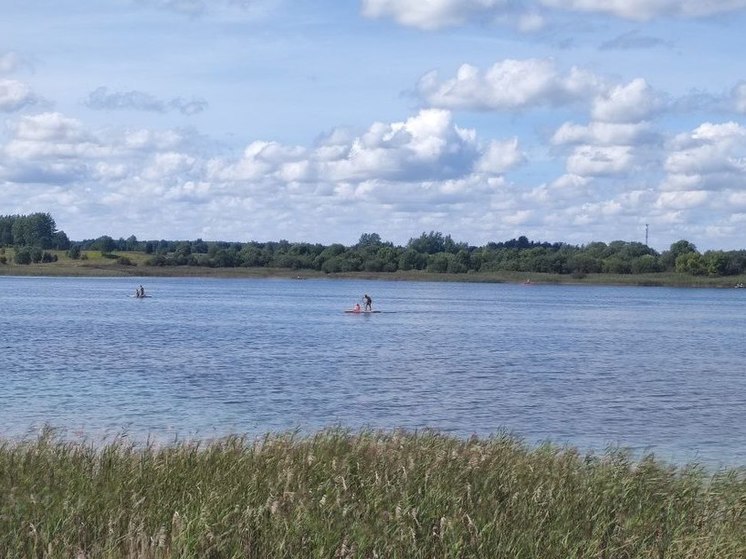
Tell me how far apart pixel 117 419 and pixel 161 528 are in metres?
17.1

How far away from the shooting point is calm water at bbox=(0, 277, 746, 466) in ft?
90.2

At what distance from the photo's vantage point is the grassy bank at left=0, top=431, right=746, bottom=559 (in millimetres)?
10703

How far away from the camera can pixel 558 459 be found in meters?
16.5

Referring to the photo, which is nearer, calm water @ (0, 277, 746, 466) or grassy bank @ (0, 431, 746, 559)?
grassy bank @ (0, 431, 746, 559)

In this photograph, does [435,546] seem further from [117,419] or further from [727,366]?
[727,366]

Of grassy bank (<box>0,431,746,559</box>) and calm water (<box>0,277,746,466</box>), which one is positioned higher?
grassy bank (<box>0,431,746,559</box>)

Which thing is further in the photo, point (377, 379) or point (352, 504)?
point (377, 379)

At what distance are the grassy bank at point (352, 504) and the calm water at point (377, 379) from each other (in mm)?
8503

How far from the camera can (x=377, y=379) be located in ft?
131

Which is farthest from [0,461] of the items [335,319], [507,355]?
[335,319]

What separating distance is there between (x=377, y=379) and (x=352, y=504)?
28038 mm

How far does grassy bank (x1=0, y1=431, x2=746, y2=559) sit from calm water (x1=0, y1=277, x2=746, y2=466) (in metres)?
8.50

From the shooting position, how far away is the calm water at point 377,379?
27.5 metres

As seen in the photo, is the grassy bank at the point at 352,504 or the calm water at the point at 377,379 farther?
the calm water at the point at 377,379
